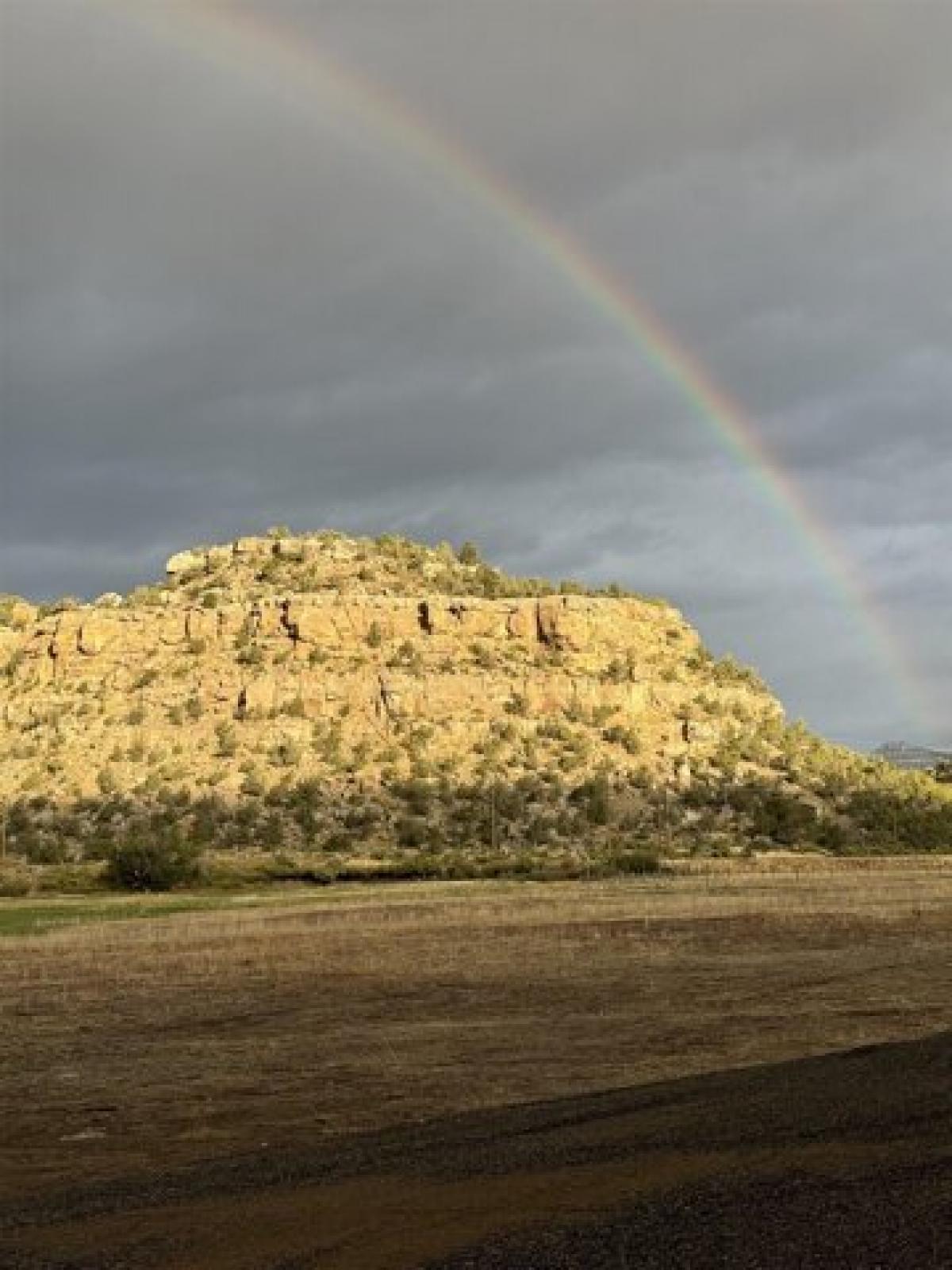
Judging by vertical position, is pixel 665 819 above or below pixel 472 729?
below

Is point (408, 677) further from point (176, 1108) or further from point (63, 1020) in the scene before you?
point (176, 1108)

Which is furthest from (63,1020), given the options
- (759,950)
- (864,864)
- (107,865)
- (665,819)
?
(665,819)

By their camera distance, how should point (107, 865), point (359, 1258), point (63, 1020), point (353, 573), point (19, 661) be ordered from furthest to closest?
point (353, 573) < point (19, 661) < point (107, 865) < point (63, 1020) < point (359, 1258)

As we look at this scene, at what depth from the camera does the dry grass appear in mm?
18109

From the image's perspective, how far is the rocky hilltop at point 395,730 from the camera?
92000 millimetres

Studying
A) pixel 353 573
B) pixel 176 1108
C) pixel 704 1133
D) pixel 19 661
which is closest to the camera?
pixel 704 1133

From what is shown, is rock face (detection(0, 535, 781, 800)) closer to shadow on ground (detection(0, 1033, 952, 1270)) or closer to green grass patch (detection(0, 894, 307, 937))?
green grass patch (detection(0, 894, 307, 937))

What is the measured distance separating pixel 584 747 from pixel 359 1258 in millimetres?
91203

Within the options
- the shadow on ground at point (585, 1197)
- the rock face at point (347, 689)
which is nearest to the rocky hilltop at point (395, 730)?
the rock face at point (347, 689)

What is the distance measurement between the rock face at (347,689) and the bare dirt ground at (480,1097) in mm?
55401

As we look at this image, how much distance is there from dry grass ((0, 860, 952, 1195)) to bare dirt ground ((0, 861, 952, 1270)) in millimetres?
98

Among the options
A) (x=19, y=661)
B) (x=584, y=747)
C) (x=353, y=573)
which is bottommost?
(x=584, y=747)

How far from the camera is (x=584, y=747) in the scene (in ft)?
330

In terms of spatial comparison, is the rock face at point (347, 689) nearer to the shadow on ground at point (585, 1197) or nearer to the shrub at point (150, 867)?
the shrub at point (150, 867)
